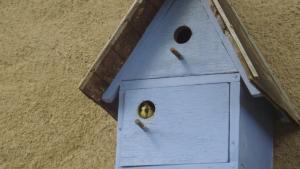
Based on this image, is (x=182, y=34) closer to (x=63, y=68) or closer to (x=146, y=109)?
(x=146, y=109)

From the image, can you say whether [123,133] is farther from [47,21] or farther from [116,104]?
[47,21]

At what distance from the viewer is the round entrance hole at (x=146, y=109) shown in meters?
1.17

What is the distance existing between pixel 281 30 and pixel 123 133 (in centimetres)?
43

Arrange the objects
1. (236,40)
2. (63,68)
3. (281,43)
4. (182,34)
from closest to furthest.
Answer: (236,40)
(182,34)
(281,43)
(63,68)

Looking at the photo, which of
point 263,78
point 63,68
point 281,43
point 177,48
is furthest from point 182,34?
point 63,68

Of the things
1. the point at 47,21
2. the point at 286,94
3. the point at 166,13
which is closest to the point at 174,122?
the point at 166,13

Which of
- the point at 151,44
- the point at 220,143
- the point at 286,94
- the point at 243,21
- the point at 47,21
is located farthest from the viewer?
the point at 47,21

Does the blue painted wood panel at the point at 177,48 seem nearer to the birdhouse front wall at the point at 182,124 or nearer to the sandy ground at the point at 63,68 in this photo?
the birdhouse front wall at the point at 182,124

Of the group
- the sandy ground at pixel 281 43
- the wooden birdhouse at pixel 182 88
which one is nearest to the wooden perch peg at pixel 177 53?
the wooden birdhouse at pixel 182 88

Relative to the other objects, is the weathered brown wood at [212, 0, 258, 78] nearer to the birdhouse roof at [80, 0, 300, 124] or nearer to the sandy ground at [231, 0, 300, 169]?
the birdhouse roof at [80, 0, 300, 124]

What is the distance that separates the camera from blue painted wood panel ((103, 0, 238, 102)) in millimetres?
1150

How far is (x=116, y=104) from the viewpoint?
1235 millimetres

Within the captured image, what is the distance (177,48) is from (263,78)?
0.47 feet

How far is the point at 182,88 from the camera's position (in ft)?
3.79
